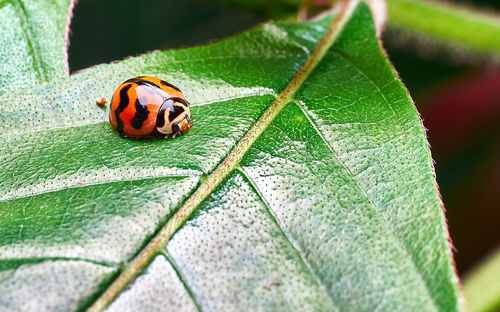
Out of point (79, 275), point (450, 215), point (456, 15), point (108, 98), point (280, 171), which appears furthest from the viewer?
point (450, 215)

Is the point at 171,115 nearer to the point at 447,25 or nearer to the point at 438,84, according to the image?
the point at 447,25

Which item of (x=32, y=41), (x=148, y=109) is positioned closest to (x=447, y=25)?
(x=148, y=109)

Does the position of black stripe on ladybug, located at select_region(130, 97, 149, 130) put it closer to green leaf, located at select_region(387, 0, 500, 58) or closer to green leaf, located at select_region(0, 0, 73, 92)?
green leaf, located at select_region(0, 0, 73, 92)

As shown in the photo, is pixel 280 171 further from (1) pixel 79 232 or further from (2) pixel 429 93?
(2) pixel 429 93

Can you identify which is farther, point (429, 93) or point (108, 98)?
point (429, 93)

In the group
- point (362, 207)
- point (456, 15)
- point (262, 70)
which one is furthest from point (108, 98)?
point (456, 15)
